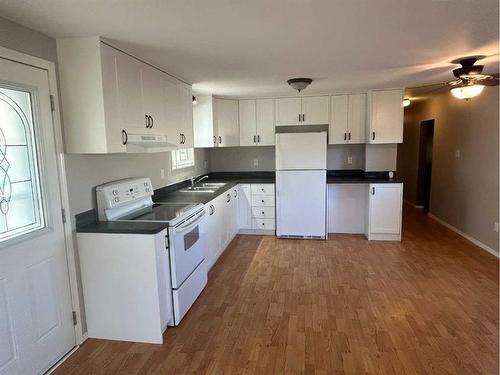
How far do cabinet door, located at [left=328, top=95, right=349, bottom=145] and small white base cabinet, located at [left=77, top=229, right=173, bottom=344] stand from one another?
3.37 metres

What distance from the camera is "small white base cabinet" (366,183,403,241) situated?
15.0 ft

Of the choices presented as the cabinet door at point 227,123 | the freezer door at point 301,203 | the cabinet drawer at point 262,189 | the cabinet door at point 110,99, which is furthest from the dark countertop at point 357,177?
the cabinet door at point 110,99

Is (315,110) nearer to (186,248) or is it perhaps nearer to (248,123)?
(248,123)

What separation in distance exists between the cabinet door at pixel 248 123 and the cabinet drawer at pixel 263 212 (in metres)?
1.07

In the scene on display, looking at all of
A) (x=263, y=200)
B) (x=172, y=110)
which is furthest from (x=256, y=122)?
(x=172, y=110)

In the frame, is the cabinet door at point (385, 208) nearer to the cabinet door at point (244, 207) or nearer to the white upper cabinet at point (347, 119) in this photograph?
the white upper cabinet at point (347, 119)

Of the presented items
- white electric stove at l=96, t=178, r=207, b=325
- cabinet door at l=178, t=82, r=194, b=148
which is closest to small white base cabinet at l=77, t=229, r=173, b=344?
white electric stove at l=96, t=178, r=207, b=325

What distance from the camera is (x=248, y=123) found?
520cm

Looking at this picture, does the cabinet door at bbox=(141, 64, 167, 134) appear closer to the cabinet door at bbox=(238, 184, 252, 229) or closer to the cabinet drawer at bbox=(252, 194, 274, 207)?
the cabinet door at bbox=(238, 184, 252, 229)

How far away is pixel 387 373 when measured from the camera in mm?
2049

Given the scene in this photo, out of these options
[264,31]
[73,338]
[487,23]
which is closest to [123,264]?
[73,338]

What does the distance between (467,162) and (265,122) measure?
312 cm

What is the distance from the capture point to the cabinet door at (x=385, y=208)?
4.57 metres

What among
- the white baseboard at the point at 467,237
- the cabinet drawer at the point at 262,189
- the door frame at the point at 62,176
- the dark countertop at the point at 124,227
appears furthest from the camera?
the cabinet drawer at the point at 262,189
